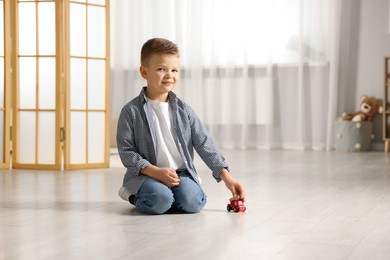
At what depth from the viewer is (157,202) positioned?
8.16 ft

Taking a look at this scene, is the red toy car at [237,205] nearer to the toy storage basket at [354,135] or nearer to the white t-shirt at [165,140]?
the white t-shirt at [165,140]

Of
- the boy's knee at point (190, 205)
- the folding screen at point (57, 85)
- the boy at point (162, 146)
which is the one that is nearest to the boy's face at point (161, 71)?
the boy at point (162, 146)

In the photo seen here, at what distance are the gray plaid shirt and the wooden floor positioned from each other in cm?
16

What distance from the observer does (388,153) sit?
594 centimetres

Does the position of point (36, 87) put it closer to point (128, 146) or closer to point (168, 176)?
point (128, 146)

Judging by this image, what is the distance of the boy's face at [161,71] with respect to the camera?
8.43ft

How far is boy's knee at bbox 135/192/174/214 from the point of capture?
98.0 inches

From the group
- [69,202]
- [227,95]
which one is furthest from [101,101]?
[227,95]

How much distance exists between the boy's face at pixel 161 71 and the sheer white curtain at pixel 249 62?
13.2 ft

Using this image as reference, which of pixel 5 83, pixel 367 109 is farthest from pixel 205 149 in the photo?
pixel 367 109

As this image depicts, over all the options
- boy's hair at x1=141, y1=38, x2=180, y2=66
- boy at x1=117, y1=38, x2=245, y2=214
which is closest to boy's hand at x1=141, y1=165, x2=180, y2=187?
boy at x1=117, y1=38, x2=245, y2=214

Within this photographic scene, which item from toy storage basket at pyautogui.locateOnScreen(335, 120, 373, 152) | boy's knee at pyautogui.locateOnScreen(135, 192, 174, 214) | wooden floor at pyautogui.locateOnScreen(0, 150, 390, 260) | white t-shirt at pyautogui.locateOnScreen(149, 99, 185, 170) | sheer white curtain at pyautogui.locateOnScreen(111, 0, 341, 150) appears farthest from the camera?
sheer white curtain at pyautogui.locateOnScreen(111, 0, 341, 150)

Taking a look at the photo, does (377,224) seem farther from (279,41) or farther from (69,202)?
(279,41)

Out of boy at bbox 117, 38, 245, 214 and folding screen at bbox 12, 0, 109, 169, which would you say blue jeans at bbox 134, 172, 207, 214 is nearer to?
boy at bbox 117, 38, 245, 214
